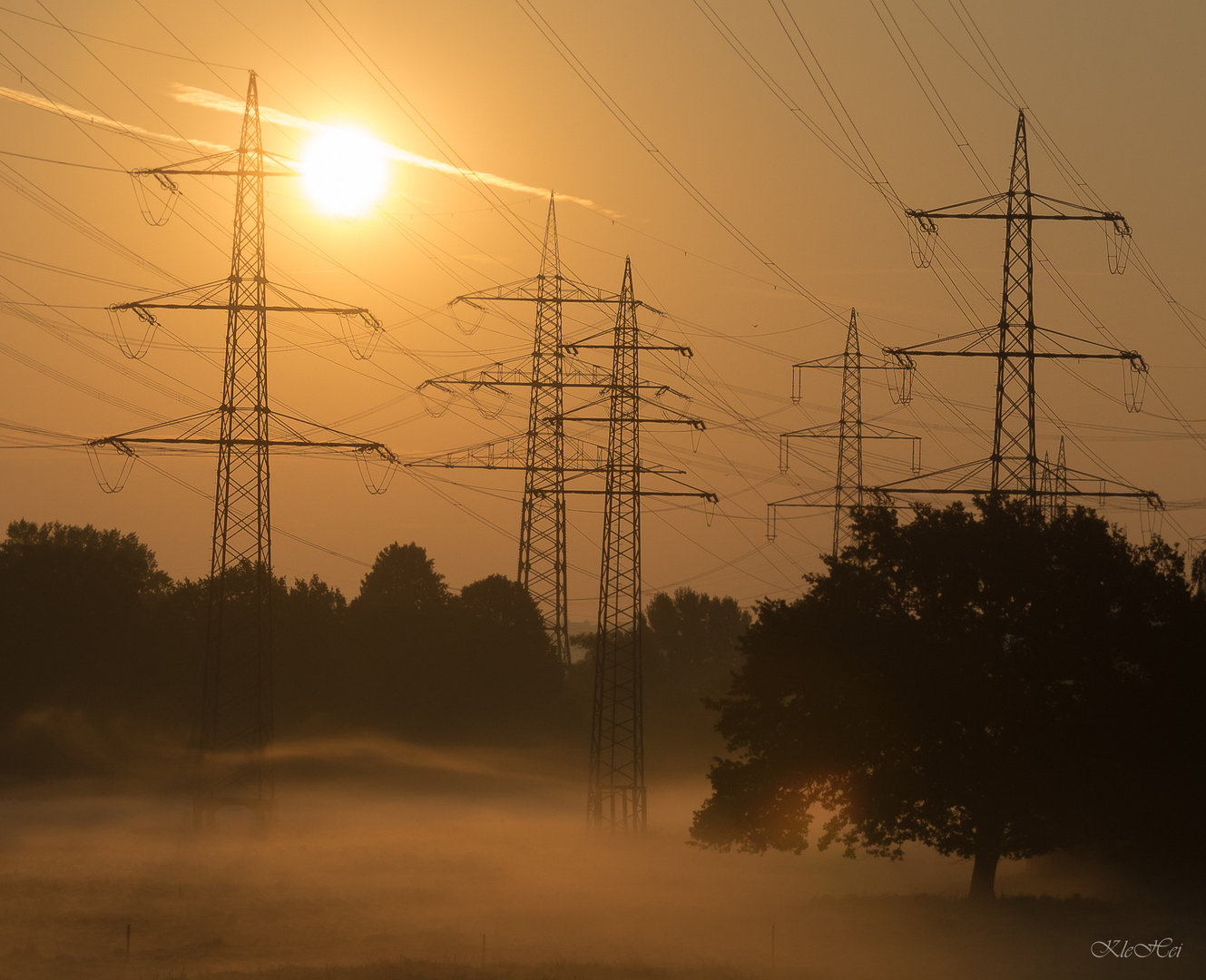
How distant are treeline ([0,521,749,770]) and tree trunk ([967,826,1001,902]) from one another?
2160 inches

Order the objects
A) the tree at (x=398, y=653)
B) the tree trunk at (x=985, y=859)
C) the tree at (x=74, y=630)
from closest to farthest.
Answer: the tree trunk at (x=985, y=859), the tree at (x=74, y=630), the tree at (x=398, y=653)

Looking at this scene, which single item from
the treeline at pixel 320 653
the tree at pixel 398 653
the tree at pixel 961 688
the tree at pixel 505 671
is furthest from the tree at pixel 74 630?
the tree at pixel 961 688

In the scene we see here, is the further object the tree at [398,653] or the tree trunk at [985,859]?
the tree at [398,653]

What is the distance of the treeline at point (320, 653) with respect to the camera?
4082 inches

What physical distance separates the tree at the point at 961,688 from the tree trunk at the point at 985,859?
0.22ft

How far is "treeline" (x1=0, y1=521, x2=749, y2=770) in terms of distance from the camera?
104 m

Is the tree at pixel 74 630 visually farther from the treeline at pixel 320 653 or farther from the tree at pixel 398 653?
the tree at pixel 398 653

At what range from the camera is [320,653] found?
115000 mm

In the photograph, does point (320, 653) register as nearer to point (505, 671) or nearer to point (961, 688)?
point (505, 671)

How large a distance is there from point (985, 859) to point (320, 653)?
77.1 meters

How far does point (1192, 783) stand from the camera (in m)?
43.0

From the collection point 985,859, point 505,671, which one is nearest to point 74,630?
point 505,671

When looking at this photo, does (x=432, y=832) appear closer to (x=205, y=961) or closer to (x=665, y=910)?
(x=665, y=910)

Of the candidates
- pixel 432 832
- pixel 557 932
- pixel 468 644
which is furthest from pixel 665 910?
pixel 468 644
